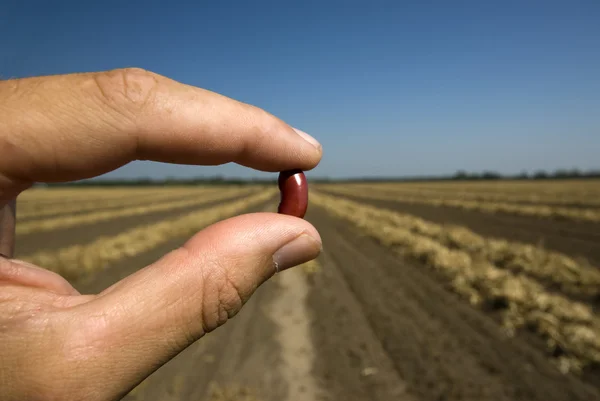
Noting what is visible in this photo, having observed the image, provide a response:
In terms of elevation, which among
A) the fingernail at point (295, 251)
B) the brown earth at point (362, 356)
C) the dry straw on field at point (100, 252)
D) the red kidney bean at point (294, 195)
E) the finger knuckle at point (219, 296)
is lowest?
the brown earth at point (362, 356)

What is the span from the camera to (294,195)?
2127 millimetres

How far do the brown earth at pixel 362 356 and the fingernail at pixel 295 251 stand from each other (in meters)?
3.64

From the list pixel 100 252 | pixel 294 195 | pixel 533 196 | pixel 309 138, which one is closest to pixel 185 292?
pixel 294 195

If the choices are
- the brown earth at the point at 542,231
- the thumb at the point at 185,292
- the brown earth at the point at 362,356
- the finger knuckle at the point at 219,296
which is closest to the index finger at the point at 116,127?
the thumb at the point at 185,292

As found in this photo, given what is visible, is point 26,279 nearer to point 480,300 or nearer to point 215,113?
point 215,113

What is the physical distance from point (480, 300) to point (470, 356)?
2689mm

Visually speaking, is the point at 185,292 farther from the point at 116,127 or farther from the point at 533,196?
the point at 533,196

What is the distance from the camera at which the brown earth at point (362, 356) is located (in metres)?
5.05

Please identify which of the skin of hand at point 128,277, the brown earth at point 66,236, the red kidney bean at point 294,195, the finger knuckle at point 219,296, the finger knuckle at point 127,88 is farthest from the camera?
the brown earth at point 66,236

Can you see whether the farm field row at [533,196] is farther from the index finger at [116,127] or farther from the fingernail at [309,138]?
the index finger at [116,127]

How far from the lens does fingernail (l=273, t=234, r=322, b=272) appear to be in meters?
1.92

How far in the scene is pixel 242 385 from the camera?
203 inches

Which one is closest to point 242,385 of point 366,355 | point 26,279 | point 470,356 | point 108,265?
point 366,355

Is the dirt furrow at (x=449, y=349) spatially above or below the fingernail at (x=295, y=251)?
below
